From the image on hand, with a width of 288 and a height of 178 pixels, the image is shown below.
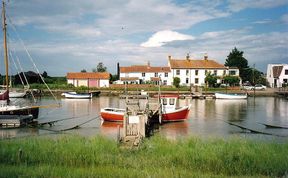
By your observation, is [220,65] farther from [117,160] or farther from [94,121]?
[117,160]

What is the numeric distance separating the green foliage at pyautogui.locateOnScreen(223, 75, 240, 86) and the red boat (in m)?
55.3

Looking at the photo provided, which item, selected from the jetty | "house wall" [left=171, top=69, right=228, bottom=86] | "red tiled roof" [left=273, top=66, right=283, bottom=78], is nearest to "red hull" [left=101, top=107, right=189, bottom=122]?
the jetty

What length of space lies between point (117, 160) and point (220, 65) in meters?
83.2

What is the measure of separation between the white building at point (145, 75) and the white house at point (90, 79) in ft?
14.8

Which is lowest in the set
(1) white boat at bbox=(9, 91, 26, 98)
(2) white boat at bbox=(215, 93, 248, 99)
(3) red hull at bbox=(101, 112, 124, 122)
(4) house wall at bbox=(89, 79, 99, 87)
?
(3) red hull at bbox=(101, 112, 124, 122)

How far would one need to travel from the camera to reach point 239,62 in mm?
109875

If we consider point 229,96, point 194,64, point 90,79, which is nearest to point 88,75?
point 90,79

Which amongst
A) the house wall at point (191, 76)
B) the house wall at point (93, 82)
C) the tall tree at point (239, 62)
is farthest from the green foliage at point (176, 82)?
the tall tree at point (239, 62)

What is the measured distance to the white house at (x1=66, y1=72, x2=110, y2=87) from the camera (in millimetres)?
91438

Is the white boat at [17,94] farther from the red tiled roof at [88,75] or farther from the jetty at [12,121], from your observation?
the jetty at [12,121]

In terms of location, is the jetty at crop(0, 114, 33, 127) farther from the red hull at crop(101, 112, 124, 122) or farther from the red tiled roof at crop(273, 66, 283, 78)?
the red tiled roof at crop(273, 66, 283, 78)

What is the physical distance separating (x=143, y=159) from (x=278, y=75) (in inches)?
3603

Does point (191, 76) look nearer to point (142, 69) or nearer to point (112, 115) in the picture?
point (142, 69)

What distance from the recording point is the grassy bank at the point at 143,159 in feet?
42.1
